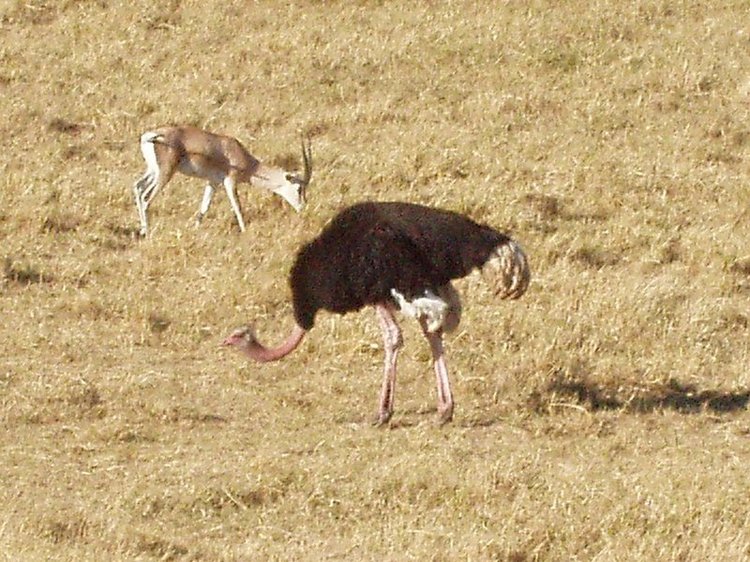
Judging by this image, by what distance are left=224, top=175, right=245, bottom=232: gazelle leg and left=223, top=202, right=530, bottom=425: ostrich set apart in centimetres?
358

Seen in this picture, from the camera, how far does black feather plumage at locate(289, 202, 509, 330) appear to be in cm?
1009

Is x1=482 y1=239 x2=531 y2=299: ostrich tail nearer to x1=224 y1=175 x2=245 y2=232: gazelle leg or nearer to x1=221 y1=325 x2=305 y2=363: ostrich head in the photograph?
x1=221 y1=325 x2=305 y2=363: ostrich head

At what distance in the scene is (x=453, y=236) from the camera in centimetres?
1023

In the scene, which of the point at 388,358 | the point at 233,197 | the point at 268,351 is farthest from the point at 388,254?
the point at 233,197

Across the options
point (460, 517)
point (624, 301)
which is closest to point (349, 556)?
point (460, 517)

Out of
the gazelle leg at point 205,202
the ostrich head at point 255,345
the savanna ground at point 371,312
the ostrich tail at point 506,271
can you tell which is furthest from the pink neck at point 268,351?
the gazelle leg at point 205,202

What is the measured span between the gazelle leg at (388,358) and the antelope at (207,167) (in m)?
4.02

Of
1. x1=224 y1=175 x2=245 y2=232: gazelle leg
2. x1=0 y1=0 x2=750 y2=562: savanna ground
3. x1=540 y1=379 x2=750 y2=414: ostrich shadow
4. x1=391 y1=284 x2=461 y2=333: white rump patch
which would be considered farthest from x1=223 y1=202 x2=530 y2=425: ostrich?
x1=224 y1=175 x2=245 y2=232: gazelle leg

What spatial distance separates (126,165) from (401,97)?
2.66 metres

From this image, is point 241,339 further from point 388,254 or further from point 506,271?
point 506,271

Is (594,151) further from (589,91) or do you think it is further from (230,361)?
(230,361)

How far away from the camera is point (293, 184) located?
1461cm

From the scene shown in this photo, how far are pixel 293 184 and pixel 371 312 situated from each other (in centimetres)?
292

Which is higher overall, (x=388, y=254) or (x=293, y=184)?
(x=388, y=254)
